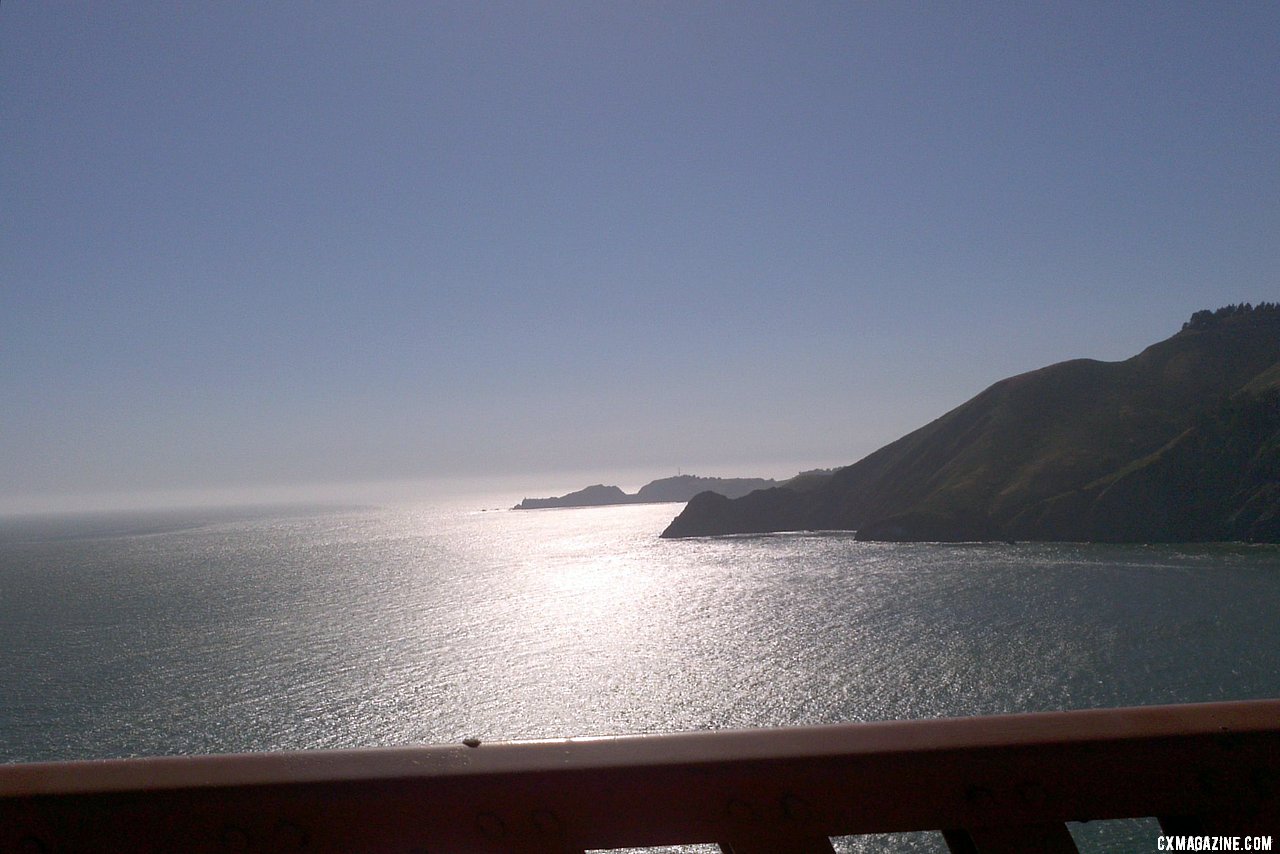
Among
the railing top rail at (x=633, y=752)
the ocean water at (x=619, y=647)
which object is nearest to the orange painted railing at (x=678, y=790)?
the railing top rail at (x=633, y=752)

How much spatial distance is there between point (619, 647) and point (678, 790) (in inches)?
2250

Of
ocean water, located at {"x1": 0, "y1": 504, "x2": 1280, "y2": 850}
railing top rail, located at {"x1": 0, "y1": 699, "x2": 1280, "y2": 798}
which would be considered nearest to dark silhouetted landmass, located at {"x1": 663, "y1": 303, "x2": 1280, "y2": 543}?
ocean water, located at {"x1": 0, "y1": 504, "x2": 1280, "y2": 850}

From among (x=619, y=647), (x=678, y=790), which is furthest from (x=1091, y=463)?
(x=678, y=790)

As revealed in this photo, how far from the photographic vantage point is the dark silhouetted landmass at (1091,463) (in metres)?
109

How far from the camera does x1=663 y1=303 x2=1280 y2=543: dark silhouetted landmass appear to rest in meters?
109

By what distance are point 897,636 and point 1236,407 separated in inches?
3663

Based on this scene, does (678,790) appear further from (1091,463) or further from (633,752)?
(1091,463)

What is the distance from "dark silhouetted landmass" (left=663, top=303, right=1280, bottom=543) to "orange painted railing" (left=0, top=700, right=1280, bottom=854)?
4922 inches

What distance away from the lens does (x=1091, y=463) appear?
131 meters

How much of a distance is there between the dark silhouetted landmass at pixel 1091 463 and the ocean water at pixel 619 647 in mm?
11292

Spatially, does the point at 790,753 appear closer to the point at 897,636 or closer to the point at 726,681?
the point at 726,681

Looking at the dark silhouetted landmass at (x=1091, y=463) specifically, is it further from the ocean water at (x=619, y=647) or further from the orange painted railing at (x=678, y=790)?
the orange painted railing at (x=678, y=790)

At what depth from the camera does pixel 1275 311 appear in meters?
178

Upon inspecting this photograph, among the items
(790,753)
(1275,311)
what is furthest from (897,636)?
(1275,311)
